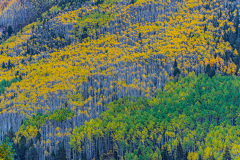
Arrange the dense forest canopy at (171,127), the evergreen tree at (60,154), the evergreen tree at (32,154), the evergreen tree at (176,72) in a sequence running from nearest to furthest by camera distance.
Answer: the dense forest canopy at (171,127) < the evergreen tree at (60,154) < the evergreen tree at (32,154) < the evergreen tree at (176,72)

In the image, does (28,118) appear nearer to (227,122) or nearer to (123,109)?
(123,109)

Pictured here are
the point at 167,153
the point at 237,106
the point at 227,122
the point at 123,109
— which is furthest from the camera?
the point at 123,109

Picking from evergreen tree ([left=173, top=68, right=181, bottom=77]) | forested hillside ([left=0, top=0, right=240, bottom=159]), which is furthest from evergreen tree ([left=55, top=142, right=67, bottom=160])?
evergreen tree ([left=173, top=68, right=181, bottom=77])

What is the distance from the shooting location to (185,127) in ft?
353

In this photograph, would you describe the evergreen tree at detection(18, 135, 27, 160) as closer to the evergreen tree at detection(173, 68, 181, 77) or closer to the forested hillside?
the forested hillside

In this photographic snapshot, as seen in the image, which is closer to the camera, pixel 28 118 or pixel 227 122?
pixel 227 122

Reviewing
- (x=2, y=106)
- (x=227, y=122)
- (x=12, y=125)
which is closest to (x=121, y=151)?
(x=227, y=122)

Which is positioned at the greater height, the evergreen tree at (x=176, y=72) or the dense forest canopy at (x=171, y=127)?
the evergreen tree at (x=176, y=72)

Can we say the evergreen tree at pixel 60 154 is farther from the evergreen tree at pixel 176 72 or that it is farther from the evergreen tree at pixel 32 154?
the evergreen tree at pixel 176 72

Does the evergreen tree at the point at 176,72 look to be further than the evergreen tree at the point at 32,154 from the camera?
Yes

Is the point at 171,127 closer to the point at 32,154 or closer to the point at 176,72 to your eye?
the point at 32,154

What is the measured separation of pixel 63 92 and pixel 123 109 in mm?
51746

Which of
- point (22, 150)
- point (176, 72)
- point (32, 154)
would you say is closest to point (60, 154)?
point (32, 154)

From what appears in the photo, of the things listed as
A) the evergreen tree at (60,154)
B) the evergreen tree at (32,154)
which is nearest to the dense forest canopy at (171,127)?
the evergreen tree at (60,154)
